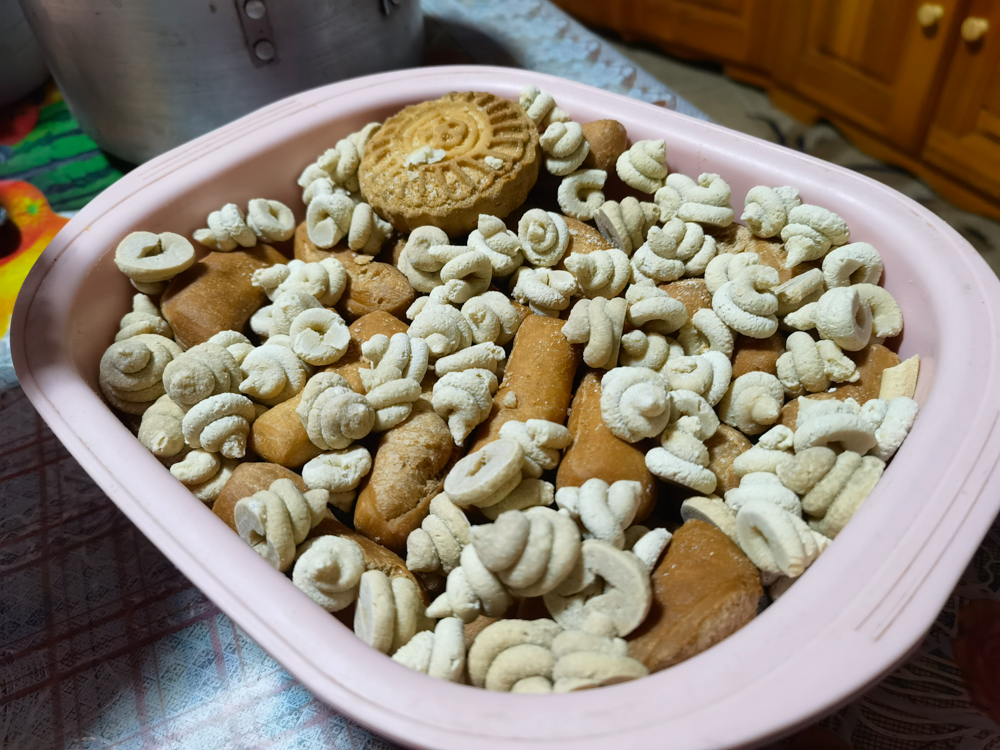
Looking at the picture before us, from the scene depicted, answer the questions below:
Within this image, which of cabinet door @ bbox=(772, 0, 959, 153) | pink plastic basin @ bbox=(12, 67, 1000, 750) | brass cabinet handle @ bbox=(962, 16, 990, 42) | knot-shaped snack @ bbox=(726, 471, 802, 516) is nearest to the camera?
pink plastic basin @ bbox=(12, 67, 1000, 750)

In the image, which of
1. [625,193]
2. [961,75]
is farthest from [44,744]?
[961,75]

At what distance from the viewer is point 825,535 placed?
18.0 inches

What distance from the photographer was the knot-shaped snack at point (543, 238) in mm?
605

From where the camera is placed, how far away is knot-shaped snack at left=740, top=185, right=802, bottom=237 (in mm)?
605

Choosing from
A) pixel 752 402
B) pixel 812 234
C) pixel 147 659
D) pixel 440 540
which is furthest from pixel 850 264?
pixel 147 659

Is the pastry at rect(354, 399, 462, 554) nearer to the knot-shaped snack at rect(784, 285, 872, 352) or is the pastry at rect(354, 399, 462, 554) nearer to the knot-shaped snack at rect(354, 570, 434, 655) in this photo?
the knot-shaped snack at rect(354, 570, 434, 655)

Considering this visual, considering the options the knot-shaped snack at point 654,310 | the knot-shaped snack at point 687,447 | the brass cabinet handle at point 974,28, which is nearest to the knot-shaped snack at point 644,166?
the knot-shaped snack at point 654,310

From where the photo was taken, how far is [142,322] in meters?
0.61

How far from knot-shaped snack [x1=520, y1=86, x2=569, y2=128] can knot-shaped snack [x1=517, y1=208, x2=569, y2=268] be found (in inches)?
5.6

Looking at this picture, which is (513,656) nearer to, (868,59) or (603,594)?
(603,594)

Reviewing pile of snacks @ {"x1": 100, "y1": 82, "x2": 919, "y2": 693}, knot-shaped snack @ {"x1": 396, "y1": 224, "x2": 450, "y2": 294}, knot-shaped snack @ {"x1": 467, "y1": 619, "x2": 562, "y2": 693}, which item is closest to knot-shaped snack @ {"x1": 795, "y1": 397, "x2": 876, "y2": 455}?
pile of snacks @ {"x1": 100, "y1": 82, "x2": 919, "y2": 693}

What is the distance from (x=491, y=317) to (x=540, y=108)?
0.83 ft

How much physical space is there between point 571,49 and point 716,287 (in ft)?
2.16

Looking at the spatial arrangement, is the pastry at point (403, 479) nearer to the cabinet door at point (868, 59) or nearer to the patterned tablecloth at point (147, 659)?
the patterned tablecloth at point (147, 659)
